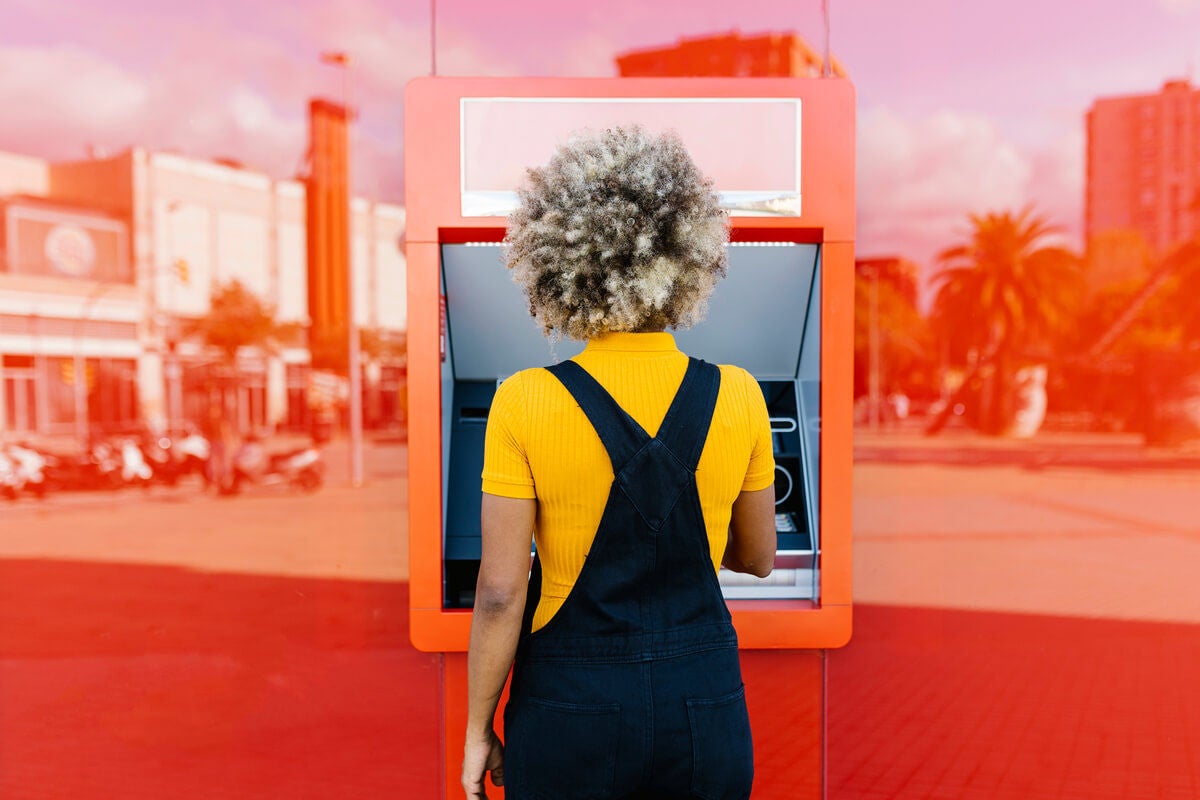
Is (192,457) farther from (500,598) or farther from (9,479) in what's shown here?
(500,598)

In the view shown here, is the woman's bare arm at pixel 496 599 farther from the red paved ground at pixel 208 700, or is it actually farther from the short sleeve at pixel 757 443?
the red paved ground at pixel 208 700

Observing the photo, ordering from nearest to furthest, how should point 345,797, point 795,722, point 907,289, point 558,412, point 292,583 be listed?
point 558,412, point 795,722, point 345,797, point 907,289, point 292,583

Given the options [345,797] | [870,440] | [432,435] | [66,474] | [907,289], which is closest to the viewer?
[432,435]

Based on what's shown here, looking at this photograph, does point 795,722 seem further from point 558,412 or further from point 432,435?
point 558,412

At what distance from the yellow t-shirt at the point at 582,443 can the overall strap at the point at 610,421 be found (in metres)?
0.01

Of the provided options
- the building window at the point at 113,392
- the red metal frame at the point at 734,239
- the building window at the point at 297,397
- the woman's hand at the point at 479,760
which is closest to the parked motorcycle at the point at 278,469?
the building window at the point at 113,392

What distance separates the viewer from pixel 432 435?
76.0 inches

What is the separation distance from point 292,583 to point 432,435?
6.71 metres

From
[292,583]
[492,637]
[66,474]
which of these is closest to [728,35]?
[492,637]

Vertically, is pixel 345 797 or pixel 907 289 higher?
pixel 907 289

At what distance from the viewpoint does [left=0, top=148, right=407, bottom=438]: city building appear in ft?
41.9

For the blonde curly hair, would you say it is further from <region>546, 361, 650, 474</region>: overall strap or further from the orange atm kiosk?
the orange atm kiosk

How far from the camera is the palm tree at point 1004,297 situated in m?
5.88

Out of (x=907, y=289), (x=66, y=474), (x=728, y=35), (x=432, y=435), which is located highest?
(x=728, y=35)
